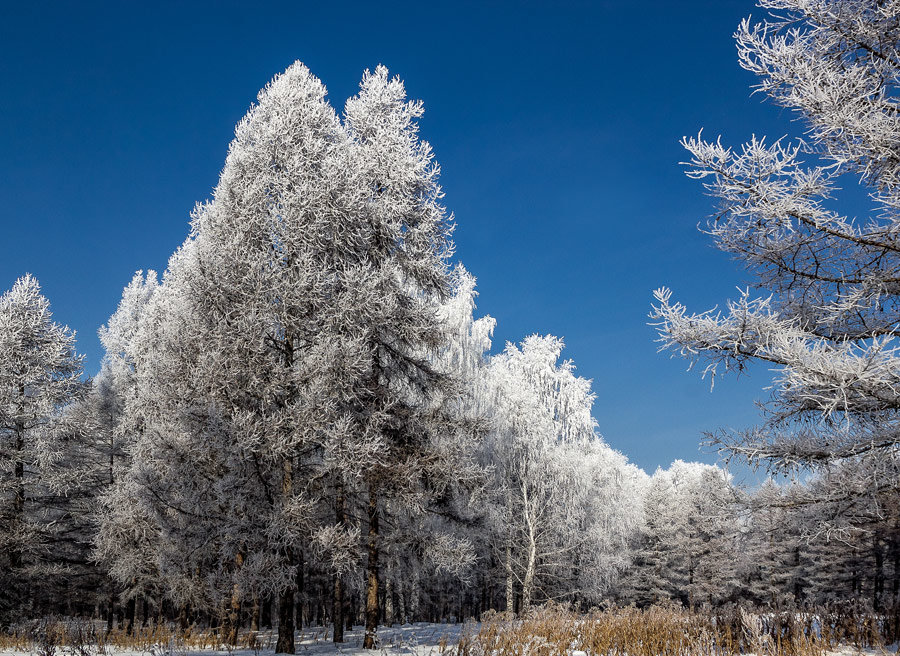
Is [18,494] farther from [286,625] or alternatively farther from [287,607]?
[286,625]

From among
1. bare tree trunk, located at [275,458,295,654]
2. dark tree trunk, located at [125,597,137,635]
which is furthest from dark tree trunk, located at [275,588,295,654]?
dark tree trunk, located at [125,597,137,635]

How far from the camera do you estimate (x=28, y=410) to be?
17766mm

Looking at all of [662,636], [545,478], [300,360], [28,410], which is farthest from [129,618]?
[662,636]

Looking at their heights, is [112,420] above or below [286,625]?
above

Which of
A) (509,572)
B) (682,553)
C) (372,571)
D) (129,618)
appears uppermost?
(372,571)

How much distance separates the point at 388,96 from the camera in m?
14.1

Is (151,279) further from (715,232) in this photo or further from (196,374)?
(715,232)

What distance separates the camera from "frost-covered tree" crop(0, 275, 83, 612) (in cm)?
1695

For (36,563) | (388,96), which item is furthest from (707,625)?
(36,563)

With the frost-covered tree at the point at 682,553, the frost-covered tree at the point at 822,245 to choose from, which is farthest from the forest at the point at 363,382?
the frost-covered tree at the point at 682,553

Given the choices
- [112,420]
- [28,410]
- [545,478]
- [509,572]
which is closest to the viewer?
[28,410]

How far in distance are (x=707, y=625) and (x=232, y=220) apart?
11.2m

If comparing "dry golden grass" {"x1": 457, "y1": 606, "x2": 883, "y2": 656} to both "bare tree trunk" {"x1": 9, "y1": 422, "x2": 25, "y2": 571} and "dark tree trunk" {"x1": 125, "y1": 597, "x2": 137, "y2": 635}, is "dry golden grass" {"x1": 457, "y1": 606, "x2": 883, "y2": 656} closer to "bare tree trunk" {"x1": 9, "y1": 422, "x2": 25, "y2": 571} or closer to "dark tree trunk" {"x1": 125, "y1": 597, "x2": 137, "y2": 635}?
"dark tree trunk" {"x1": 125, "y1": 597, "x2": 137, "y2": 635}

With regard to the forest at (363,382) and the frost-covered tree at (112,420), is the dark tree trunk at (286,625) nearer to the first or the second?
the forest at (363,382)
